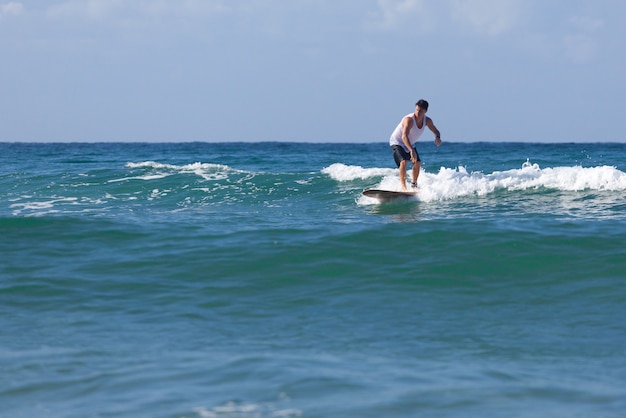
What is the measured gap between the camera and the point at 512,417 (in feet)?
15.8

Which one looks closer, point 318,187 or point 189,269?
point 189,269

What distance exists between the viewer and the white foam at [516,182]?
1445 cm

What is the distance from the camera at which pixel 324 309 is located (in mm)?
7648

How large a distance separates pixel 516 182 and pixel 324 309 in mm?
8755

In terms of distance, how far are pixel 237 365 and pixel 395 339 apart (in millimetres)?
1447

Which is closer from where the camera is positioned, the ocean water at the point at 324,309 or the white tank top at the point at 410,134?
the ocean water at the point at 324,309

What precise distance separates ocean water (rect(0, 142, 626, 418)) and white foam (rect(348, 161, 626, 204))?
0.10 m

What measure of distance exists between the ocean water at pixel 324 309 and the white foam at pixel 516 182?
97 millimetres

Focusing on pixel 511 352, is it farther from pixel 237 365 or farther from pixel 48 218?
pixel 48 218

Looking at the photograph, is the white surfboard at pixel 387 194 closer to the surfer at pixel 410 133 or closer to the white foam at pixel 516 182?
the white foam at pixel 516 182

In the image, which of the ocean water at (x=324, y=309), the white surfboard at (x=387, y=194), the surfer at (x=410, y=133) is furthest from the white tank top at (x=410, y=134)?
the ocean water at (x=324, y=309)

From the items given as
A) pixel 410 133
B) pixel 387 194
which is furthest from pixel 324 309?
pixel 387 194

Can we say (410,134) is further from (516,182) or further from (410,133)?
(516,182)

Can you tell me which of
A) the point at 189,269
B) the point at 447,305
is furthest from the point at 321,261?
the point at 447,305
